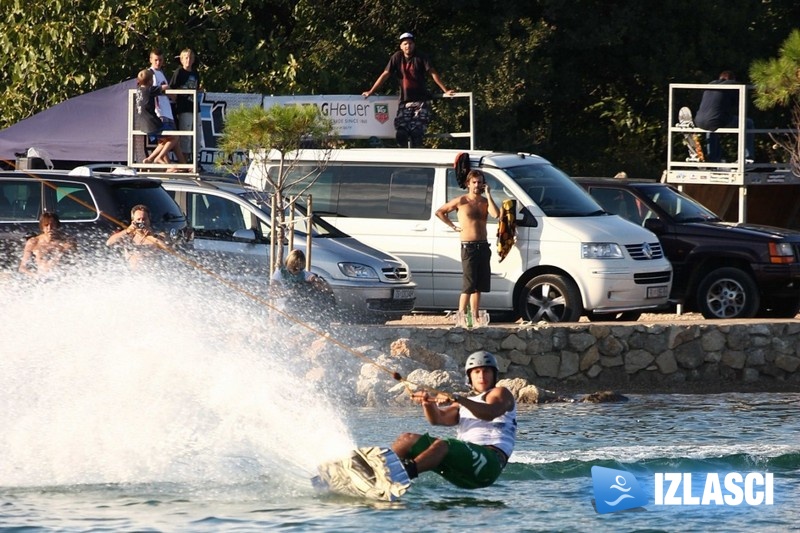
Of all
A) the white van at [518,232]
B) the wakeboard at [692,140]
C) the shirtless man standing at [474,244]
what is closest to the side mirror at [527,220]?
the white van at [518,232]

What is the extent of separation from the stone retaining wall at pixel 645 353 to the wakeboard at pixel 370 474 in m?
5.87

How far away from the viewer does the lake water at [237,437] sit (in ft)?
36.8

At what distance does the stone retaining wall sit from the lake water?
0.65 metres

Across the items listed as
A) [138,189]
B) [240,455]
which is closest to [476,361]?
[240,455]

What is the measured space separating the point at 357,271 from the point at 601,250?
2.71 meters

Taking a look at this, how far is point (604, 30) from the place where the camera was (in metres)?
28.2

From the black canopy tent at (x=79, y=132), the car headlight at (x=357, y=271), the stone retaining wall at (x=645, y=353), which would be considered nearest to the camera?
the stone retaining wall at (x=645, y=353)

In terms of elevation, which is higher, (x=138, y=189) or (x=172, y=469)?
(x=138, y=189)

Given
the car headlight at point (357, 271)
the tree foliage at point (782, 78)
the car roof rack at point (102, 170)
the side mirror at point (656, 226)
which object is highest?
the tree foliage at point (782, 78)

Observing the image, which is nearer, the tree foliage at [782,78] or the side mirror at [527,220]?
the side mirror at [527,220]

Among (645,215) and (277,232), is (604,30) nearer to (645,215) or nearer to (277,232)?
(645,215)

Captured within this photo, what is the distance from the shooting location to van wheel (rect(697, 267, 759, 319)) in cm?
1889

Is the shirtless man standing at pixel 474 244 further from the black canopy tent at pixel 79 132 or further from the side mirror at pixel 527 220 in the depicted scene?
the black canopy tent at pixel 79 132

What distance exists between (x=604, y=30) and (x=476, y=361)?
697 inches
